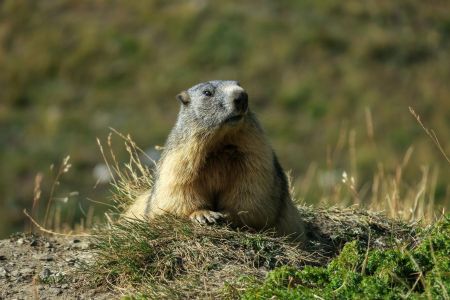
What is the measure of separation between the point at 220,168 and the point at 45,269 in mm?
1652

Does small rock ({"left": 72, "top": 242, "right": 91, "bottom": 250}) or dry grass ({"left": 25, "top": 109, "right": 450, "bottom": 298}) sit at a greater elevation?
dry grass ({"left": 25, "top": 109, "right": 450, "bottom": 298})

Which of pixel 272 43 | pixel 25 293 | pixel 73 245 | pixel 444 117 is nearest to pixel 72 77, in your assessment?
pixel 272 43

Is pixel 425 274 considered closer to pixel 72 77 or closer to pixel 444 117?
pixel 444 117

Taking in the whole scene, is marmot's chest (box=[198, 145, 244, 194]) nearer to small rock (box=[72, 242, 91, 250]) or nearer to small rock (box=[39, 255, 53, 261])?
small rock (box=[72, 242, 91, 250])

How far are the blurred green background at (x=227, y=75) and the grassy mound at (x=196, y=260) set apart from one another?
1015 centimetres

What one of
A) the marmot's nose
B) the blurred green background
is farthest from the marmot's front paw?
the blurred green background

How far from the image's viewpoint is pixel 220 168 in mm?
6695

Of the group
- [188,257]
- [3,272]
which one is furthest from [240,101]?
[3,272]

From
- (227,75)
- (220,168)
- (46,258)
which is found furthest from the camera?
(227,75)

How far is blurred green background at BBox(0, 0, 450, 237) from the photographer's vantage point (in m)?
18.1

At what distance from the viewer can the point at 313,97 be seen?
65.3ft

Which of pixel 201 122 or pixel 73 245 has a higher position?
pixel 201 122

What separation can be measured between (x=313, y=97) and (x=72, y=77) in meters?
6.28

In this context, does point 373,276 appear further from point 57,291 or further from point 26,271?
point 26,271
